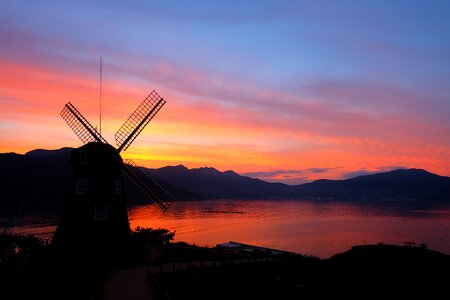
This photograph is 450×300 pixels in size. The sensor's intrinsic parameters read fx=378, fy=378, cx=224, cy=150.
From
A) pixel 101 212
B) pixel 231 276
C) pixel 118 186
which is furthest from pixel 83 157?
pixel 231 276

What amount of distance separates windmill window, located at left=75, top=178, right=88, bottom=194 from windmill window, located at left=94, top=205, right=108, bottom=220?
176cm

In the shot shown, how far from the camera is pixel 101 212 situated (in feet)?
104

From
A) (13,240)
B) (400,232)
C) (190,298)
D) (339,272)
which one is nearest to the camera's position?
(190,298)

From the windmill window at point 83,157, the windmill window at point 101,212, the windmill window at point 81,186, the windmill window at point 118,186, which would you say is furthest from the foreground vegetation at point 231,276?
the windmill window at point 83,157

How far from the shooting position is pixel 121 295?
888 inches

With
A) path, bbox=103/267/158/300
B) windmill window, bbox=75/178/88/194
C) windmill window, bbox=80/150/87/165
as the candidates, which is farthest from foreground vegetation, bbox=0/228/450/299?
windmill window, bbox=80/150/87/165

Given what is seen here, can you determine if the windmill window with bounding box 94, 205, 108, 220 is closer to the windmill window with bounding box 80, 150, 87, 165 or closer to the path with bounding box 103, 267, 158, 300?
the windmill window with bounding box 80, 150, 87, 165

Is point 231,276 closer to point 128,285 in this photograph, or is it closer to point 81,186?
point 128,285

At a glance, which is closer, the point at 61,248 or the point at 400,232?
the point at 61,248

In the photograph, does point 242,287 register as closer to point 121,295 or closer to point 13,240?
point 121,295

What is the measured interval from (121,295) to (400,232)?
121m

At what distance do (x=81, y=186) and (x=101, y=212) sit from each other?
9.02 feet

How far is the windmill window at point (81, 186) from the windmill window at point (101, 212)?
1.76 meters

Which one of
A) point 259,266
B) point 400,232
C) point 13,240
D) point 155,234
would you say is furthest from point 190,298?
point 400,232
